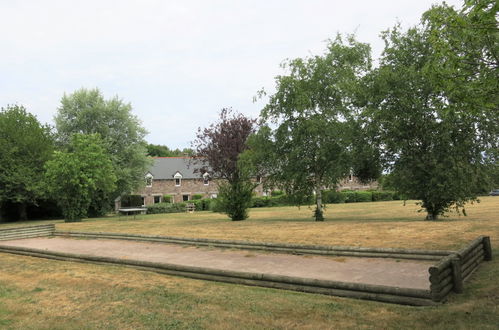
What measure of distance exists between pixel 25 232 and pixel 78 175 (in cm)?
1382

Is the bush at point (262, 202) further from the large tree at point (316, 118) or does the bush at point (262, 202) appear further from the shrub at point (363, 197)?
the large tree at point (316, 118)

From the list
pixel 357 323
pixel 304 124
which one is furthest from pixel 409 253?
pixel 304 124

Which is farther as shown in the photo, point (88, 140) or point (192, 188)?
point (192, 188)

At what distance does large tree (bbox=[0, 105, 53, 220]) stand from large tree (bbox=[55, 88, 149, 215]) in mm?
3431

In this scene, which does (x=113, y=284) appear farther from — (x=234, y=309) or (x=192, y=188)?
(x=192, y=188)

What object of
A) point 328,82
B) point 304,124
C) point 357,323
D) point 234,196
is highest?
point 328,82

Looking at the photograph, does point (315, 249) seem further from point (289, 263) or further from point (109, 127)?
point (109, 127)

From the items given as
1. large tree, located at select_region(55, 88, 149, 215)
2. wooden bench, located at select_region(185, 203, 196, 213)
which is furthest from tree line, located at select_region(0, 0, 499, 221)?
wooden bench, located at select_region(185, 203, 196, 213)

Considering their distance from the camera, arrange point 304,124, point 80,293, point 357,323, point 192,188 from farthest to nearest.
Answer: point 192,188, point 304,124, point 80,293, point 357,323

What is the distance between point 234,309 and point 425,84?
1777 centimetres

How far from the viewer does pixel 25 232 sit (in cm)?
2212

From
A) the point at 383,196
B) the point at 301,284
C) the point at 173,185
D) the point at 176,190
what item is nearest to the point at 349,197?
the point at 383,196

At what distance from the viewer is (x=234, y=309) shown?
7.23 m

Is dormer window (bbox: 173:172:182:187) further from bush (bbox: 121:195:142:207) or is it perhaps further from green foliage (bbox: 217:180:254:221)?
green foliage (bbox: 217:180:254:221)
